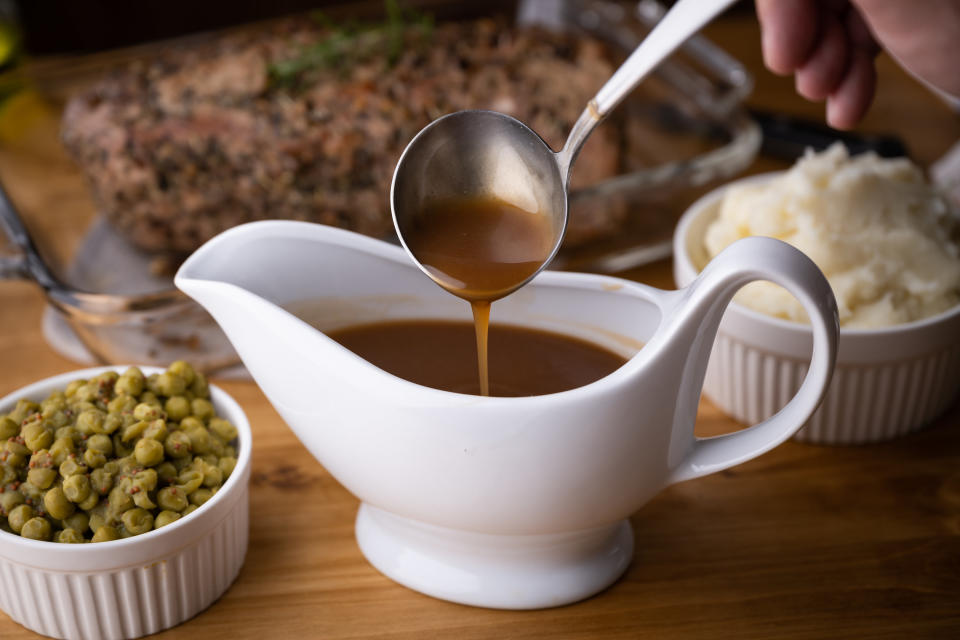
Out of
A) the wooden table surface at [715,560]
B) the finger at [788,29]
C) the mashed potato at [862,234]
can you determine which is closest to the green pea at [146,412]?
the wooden table surface at [715,560]

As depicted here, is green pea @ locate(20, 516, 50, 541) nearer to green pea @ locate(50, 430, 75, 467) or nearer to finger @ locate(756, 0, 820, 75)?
green pea @ locate(50, 430, 75, 467)

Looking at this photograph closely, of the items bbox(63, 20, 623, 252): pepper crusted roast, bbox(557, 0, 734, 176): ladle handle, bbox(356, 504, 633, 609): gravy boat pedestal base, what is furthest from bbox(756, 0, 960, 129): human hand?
bbox(356, 504, 633, 609): gravy boat pedestal base

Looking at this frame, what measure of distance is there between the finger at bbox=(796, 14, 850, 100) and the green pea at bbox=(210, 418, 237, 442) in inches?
40.2

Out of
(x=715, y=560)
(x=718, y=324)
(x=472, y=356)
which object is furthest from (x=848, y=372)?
(x=472, y=356)

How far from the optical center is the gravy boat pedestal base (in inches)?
47.4

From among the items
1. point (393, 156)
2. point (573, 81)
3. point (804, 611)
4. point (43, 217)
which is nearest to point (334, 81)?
point (393, 156)

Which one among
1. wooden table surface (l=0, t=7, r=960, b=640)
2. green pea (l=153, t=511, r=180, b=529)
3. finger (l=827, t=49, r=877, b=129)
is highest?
finger (l=827, t=49, r=877, b=129)

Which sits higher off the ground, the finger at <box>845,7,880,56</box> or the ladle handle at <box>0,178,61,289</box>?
the finger at <box>845,7,880,56</box>

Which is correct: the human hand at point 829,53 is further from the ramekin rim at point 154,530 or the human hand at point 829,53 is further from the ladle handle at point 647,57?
the ramekin rim at point 154,530

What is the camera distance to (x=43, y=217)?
2.16m

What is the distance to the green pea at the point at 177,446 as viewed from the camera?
3.94 feet

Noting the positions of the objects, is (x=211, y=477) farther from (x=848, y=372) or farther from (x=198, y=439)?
(x=848, y=372)

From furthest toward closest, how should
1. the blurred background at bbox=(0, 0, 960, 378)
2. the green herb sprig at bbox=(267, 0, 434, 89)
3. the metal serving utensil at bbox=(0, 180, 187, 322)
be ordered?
the green herb sprig at bbox=(267, 0, 434, 89) → the blurred background at bbox=(0, 0, 960, 378) → the metal serving utensil at bbox=(0, 180, 187, 322)

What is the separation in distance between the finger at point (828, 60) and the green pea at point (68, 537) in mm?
1231
